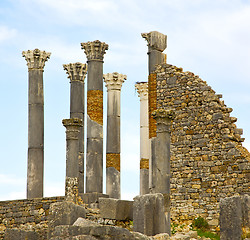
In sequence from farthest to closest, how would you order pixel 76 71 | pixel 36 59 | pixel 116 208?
pixel 76 71
pixel 36 59
pixel 116 208

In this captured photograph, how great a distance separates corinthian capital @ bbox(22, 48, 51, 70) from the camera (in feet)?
102

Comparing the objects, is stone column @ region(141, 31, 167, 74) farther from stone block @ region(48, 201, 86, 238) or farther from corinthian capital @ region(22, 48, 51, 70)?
stone block @ region(48, 201, 86, 238)

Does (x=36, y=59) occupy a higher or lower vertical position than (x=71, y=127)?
higher

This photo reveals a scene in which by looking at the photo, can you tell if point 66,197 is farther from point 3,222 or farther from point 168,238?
point 168,238

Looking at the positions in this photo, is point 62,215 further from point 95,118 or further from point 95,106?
point 95,106

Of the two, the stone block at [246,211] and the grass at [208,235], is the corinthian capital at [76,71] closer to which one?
the grass at [208,235]

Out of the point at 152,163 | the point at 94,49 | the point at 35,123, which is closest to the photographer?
the point at 152,163

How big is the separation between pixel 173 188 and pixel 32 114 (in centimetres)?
751

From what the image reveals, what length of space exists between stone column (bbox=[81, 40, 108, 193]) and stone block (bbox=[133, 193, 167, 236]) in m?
8.86

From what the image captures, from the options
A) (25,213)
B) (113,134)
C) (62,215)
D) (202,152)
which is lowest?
(25,213)

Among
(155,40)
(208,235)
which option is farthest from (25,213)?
(155,40)

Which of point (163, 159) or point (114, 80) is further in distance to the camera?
point (114, 80)

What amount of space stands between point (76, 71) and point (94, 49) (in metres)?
2.19

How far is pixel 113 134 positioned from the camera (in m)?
32.9
